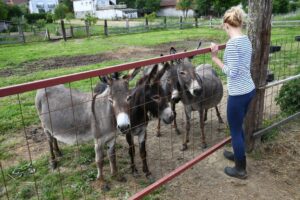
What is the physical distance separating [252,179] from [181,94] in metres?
1.70

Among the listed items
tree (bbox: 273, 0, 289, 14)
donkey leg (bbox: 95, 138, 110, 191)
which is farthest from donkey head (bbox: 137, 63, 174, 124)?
tree (bbox: 273, 0, 289, 14)

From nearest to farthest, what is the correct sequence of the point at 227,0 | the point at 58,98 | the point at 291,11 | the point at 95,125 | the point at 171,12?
1. the point at 95,125
2. the point at 58,98
3. the point at 291,11
4. the point at 227,0
5. the point at 171,12

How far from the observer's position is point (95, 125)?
3.80 meters

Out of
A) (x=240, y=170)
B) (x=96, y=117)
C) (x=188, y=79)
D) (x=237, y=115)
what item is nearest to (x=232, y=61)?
(x=237, y=115)

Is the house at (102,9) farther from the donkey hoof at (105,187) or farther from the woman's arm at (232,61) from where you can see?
the woman's arm at (232,61)

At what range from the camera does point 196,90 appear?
4320mm

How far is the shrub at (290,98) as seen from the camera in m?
5.49

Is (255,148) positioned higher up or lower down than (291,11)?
lower down

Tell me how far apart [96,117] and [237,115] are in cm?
178

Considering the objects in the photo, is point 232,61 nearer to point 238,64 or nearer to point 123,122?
point 238,64

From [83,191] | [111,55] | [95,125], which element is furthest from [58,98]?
[111,55]

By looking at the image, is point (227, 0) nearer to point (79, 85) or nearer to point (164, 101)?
point (79, 85)

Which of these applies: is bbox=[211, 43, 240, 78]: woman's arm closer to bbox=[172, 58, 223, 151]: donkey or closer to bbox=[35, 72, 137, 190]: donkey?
bbox=[172, 58, 223, 151]: donkey

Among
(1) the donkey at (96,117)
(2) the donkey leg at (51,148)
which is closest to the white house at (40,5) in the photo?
(2) the donkey leg at (51,148)
